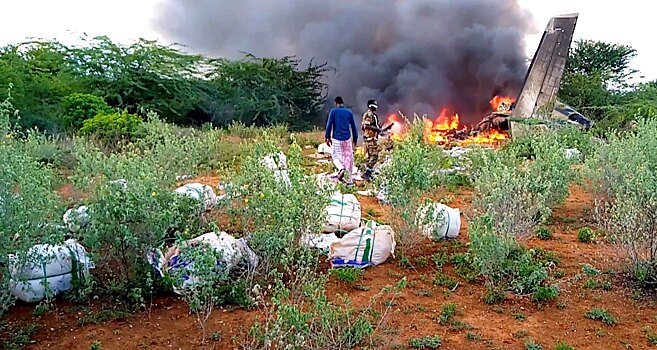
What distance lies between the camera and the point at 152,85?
15.6 meters

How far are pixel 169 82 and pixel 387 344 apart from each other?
14.1 m

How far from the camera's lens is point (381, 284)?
4230 mm

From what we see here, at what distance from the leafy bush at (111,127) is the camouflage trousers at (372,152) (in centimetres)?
459

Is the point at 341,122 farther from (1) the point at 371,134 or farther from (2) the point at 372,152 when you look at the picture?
(2) the point at 372,152

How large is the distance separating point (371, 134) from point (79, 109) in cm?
732

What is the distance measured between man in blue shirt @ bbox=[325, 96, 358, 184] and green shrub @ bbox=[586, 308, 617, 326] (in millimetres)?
4424

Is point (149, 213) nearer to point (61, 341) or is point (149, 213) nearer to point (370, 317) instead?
point (61, 341)

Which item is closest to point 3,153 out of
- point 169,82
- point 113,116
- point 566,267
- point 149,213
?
point 149,213

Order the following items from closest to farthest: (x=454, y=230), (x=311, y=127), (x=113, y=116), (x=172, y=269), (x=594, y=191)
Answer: (x=172, y=269) → (x=454, y=230) → (x=594, y=191) → (x=113, y=116) → (x=311, y=127)

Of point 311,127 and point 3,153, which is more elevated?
point 311,127

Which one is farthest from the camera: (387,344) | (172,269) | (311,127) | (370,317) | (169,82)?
(311,127)

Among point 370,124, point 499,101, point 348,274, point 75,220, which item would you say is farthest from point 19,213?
point 499,101

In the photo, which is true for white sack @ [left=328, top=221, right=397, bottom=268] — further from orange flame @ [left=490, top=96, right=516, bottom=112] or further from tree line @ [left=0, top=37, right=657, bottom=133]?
orange flame @ [left=490, top=96, right=516, bottom=112]

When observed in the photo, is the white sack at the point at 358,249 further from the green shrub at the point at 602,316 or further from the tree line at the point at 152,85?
the tree line at the point at 152,85
